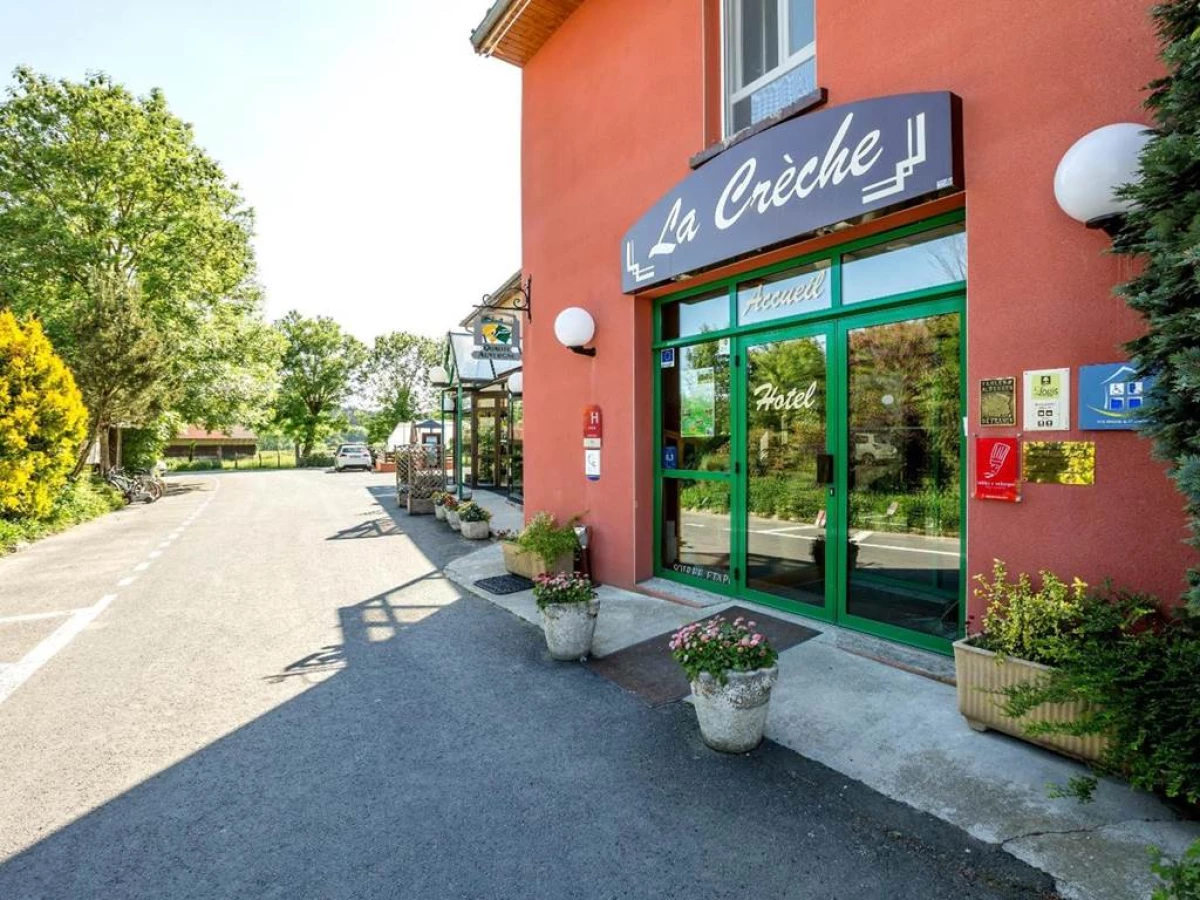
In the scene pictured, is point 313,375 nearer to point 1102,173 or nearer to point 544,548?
point 544,548

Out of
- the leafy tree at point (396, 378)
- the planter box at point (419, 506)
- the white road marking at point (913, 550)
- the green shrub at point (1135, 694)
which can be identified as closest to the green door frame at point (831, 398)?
the white road marking at point (913, 550)

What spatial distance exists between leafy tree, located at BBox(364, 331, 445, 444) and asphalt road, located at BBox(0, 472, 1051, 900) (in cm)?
4296

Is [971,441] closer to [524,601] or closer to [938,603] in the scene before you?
[938,603]

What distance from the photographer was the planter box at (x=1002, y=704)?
8.84 ft

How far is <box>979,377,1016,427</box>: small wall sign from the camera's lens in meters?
→ 3.43

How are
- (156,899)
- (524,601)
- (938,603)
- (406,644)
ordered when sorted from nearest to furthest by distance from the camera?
(156,899) < (938,603) < (406,644) < (524,601)

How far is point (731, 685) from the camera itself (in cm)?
300

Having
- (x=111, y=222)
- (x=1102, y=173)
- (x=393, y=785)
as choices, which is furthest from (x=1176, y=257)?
(x=111, y=222)

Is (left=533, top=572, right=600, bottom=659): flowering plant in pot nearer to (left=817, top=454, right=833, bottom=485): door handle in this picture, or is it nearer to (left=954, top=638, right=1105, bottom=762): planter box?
(left=817, top=454, right=833, bottom=485): door handle

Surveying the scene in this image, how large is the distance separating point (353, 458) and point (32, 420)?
23.7 metres

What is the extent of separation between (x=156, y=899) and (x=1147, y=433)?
4.33 metres

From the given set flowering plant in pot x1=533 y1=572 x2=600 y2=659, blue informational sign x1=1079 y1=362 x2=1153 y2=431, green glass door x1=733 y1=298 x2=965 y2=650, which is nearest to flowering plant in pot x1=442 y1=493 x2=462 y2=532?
flowering plant in pot x1=533 y1=572 x2=600 y2=659

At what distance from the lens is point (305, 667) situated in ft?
14.6

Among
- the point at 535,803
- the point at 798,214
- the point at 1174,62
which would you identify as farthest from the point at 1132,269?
the point at 535,803
